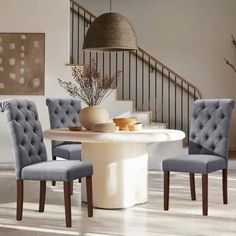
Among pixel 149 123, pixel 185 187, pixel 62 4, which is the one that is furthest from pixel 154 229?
pixel 62 4

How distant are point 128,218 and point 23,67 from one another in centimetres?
412

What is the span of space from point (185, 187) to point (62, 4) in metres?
3.52

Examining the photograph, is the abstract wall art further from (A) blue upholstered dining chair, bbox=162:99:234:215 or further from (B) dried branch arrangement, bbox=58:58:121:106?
(A) blue upholstered dining chair, bbox=162:99:234:215

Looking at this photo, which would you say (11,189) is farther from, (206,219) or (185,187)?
(206,219)

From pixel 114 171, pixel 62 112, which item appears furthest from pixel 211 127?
pixel 62 112

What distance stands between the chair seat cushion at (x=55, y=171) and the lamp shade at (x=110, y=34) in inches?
44.3

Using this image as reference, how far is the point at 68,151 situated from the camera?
576cm

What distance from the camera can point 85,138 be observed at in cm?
443

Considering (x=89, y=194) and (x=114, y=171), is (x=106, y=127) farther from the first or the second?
(x=89, y=194)

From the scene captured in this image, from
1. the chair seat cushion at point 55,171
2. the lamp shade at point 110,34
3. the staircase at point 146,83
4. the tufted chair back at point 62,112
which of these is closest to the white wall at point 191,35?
the staircase at point 146,83

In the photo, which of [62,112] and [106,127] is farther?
[62,112]

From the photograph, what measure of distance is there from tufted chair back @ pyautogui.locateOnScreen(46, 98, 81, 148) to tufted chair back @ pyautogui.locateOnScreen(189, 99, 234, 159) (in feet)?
5.66

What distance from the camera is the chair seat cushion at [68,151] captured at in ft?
18.8

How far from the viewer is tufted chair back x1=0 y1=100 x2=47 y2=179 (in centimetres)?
441
